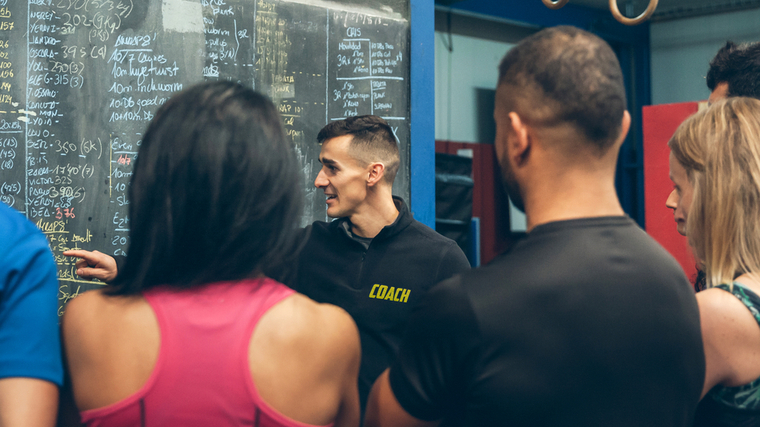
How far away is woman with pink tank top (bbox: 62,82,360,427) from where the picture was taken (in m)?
0.77

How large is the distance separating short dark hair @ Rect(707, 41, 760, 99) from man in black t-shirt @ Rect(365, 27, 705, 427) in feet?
3.32

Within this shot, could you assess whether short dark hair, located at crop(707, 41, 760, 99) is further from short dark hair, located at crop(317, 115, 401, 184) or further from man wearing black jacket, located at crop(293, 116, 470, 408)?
short dark hair, located at crop(317, 115, 401, 184)

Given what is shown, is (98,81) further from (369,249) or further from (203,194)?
(203,194)

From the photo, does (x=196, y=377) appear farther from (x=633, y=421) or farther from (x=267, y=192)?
(x=633, y=421)

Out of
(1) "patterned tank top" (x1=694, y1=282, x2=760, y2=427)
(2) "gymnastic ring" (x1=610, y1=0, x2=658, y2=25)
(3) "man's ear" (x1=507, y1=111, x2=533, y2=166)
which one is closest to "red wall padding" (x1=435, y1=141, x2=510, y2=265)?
(2) "gymnastic ring" (x1=610, y1=0, x2=658, y2=25)

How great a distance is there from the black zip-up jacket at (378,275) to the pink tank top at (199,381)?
3.74 feet

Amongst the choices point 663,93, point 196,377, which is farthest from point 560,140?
point 663,93

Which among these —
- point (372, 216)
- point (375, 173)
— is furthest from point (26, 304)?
point (375, 173)

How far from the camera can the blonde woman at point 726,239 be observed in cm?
96

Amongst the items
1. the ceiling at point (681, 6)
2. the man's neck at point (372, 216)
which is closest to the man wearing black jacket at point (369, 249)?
the man's neck at point (372, 216)

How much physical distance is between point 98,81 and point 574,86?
75.9 inches

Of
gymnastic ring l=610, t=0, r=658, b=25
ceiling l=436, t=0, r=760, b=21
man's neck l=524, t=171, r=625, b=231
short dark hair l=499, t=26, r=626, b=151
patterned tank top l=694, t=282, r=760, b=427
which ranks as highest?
ceiling l=436, t=0, r=760, b=21

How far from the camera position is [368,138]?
2369 millimetres

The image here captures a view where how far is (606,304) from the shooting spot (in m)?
0.76
